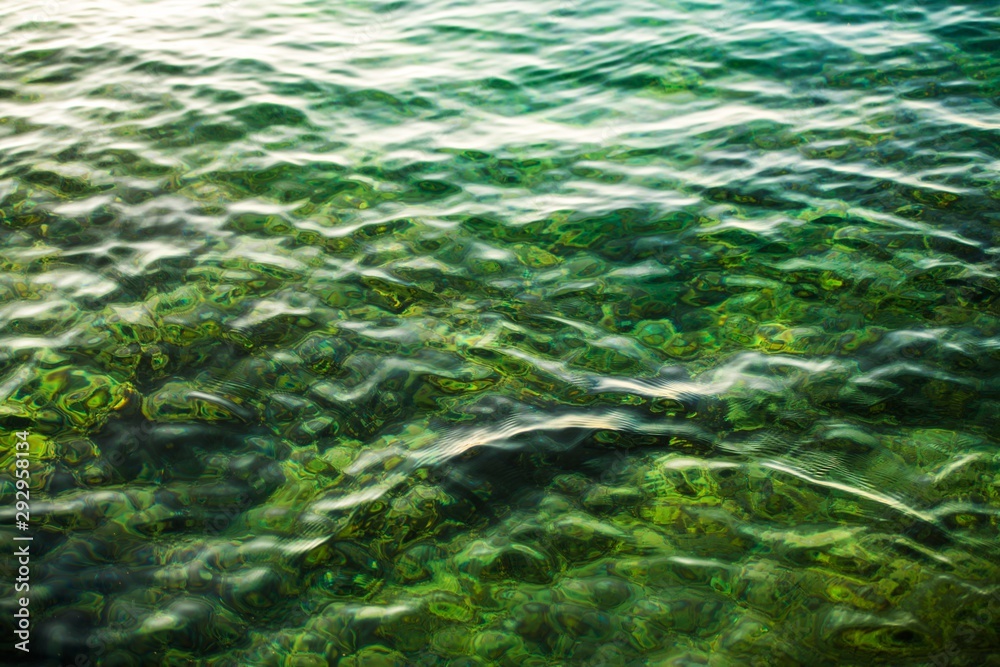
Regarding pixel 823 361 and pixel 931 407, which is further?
pixel 823 361

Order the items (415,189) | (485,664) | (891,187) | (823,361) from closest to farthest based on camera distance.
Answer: (485,664), (823,361), (891,187), (415,189)

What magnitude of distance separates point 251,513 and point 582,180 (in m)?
2.99

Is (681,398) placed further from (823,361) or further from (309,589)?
(309,589)

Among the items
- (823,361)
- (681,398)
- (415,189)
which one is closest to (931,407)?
(823,361)

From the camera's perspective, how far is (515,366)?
3133 mm

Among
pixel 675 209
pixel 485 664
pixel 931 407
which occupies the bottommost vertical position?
pixel 485 664

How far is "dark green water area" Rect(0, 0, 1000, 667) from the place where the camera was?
224 centimetres

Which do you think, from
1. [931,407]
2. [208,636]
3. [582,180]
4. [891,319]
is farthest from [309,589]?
[582,180]

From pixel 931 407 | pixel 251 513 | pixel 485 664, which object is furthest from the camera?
pixel 931 407

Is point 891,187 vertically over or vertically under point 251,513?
over

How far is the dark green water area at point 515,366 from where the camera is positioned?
7.34 feet

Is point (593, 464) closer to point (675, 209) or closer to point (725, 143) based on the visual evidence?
point (675, 209)

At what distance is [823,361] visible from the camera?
3057mm

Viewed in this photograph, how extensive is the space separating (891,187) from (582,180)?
188cm
